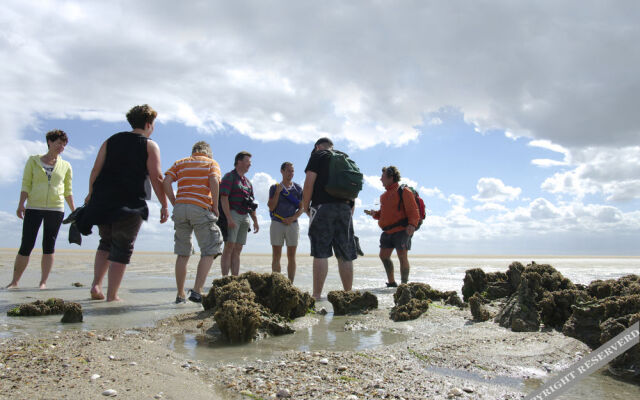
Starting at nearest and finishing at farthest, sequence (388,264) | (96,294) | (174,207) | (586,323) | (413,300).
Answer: (586,323) < (413,300) < (96,294) < (174,207) < (388,264)

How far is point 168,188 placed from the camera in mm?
5402

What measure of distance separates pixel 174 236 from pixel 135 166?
40.5 inches

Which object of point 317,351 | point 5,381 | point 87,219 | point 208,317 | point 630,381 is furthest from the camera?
point 87,219

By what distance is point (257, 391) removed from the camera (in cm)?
217

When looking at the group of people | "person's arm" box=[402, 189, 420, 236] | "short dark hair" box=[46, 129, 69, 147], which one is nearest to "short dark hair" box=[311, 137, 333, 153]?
the group of people

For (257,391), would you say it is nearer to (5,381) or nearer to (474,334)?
(5,381)

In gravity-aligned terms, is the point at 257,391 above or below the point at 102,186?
below

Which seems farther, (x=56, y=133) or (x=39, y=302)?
(x=56, y=133)

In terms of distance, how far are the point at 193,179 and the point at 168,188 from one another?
13.7 inches

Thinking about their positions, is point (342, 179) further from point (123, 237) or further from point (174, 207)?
point (123, 237)

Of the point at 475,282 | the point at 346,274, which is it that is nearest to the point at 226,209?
the point at 346,274

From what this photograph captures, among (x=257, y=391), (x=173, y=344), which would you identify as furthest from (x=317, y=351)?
A: (x=173, y=344)

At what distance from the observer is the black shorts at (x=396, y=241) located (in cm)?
788

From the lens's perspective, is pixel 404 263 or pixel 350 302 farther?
pixel 404 263
